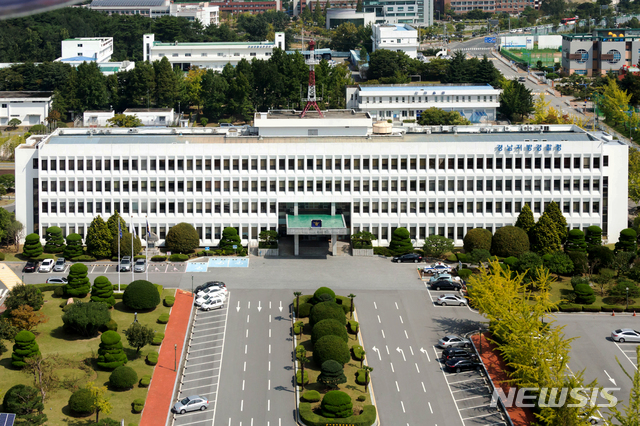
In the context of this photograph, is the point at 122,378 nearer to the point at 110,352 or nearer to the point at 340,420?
the point at 110,352

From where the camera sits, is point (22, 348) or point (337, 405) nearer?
point (337, 405)

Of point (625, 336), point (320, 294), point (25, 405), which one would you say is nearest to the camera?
point (25, 405)

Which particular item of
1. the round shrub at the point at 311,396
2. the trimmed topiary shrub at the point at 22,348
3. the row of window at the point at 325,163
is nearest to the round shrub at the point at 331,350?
the round shrub at the point at 311,396

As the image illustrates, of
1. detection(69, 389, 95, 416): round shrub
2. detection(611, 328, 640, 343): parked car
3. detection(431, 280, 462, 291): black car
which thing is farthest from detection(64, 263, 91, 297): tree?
detection(611, 328, 640, 343): parked car

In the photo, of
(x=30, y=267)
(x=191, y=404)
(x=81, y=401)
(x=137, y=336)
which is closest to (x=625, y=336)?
(x=191, y=404)

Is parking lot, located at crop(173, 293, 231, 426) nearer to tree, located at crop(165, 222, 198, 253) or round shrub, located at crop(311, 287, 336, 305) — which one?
round shrub, located at crop(311, 287, 336, 305)

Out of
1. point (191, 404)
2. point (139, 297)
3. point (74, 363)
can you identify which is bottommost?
point (191, 404)

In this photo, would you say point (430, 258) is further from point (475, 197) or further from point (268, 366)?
point (268, 366)
